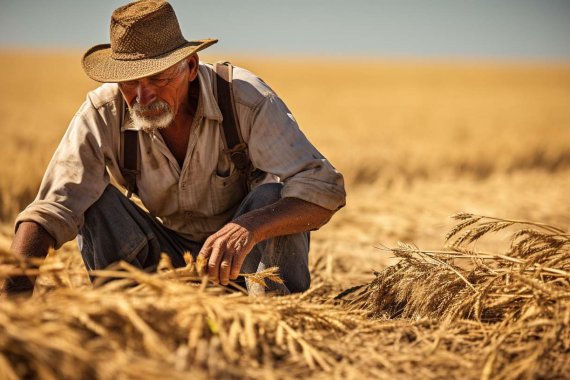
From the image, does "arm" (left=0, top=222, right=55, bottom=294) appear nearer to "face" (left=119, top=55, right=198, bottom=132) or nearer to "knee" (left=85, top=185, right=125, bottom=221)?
"knee" (left=85, top=185, right=125, bottom=221)

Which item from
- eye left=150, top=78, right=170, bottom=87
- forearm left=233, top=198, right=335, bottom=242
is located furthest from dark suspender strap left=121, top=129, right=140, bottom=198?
forearm left=233, top=198, right=335, bottom=242

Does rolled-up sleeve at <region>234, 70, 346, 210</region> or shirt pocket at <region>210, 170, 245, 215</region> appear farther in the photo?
shirt pocket at <region>210, 170, 245, 215</region>

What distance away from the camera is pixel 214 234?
2475 mm

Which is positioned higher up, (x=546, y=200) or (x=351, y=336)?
(x=351, y=336)

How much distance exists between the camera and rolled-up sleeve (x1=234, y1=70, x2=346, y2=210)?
9.21 ft

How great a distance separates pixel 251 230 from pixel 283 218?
19 centimetres

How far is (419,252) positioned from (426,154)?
6.70m

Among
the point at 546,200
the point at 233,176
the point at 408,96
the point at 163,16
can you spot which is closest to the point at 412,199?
the point at 546,200

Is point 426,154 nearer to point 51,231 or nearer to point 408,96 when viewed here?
point 51,231

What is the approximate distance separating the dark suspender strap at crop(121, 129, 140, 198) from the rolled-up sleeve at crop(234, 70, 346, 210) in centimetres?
49

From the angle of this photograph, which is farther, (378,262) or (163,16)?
(378,262)

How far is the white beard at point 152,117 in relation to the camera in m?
2.74

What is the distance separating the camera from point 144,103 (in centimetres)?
274

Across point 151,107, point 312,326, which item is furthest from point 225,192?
point 312,326
